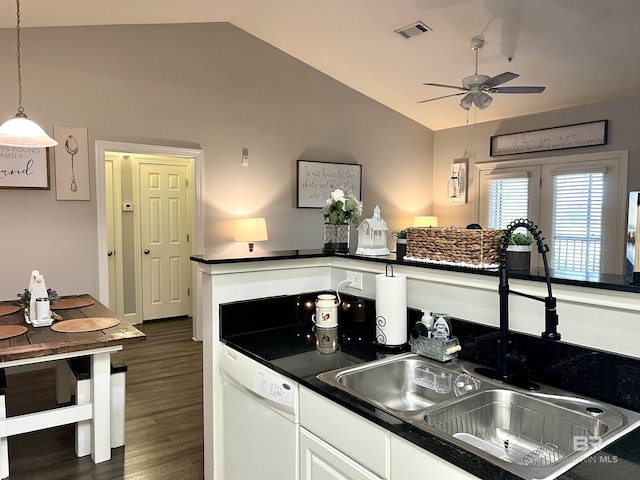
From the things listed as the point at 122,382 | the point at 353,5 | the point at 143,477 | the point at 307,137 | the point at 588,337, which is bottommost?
the point at 143,477

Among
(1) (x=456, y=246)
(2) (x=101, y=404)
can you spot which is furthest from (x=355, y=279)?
(2) (x=101, y=404)

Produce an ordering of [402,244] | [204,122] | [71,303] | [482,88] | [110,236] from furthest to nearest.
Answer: [110,236] → [204,122] → [482,88] → [71,303] → [402,244]

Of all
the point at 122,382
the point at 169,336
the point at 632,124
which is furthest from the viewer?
the point at 169,336

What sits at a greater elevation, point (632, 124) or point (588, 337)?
point (632, 124)

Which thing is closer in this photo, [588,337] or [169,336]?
[588,337]

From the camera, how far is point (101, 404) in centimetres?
267

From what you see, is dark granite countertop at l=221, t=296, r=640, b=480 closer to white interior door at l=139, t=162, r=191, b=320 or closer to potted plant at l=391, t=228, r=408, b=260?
potted plant at l=391, t=228, r=408, b=260

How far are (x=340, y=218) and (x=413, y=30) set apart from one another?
287 cm

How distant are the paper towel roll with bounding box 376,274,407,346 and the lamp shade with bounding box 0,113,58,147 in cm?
200

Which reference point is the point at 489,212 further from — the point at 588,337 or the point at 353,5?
the point at 588,337

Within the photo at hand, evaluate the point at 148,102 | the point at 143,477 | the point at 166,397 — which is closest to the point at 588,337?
the point at 143,477

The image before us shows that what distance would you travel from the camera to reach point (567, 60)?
4410 millimetres

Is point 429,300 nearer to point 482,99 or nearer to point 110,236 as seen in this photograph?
point 482,99

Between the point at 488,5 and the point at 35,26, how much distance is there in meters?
3.79
